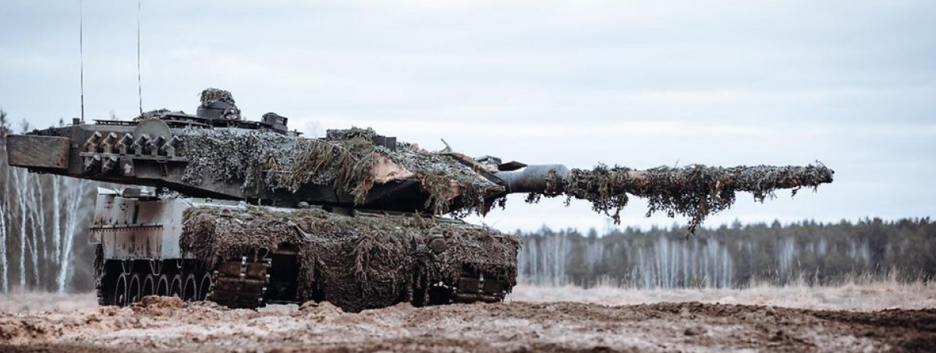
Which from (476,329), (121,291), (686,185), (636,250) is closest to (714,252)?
(636,250)

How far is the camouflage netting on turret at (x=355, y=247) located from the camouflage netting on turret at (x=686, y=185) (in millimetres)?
1088

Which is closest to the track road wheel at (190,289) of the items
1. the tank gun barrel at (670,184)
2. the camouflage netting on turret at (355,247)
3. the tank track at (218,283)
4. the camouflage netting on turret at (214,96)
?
the tank track at (218,283)

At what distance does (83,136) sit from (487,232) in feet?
14.8

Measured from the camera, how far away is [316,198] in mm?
16078

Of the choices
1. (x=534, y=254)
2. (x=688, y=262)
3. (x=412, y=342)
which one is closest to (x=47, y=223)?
(x=534, y=254)

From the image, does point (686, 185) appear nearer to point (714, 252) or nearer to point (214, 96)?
point (214, 96)

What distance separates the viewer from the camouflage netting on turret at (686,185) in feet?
45.9

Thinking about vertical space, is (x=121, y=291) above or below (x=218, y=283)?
below

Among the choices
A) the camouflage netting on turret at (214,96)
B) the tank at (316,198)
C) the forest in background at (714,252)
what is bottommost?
the forest in background at (714,252)

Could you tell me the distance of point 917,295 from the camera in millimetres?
19281

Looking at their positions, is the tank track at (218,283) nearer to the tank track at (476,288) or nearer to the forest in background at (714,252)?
the tank track at (476,288)

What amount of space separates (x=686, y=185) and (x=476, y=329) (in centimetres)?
495

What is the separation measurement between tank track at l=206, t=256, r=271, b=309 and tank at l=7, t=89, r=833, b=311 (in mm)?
14

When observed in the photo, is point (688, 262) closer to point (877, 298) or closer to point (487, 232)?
point (877, 298)
